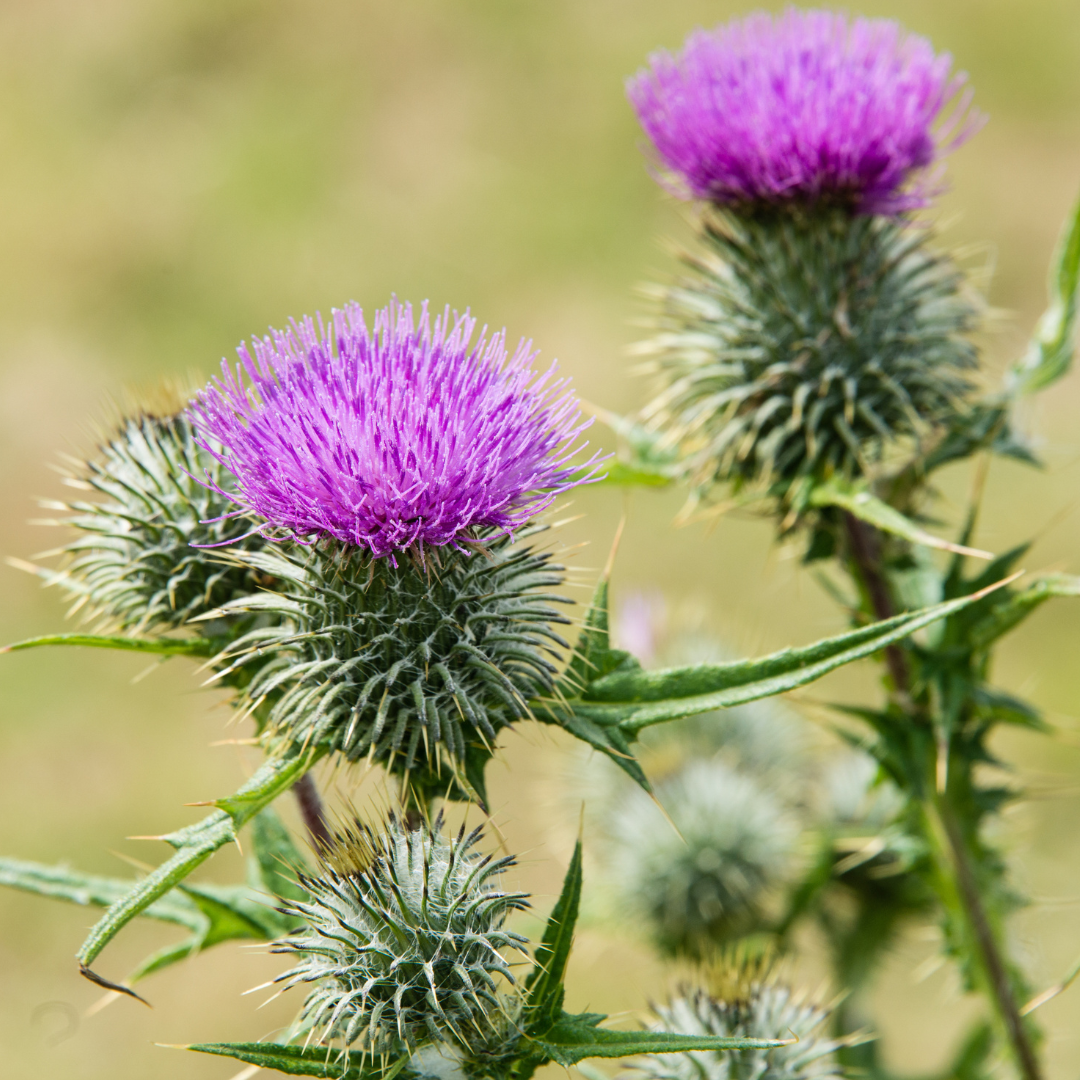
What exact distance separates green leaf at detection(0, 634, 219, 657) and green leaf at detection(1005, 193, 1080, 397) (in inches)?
91.2

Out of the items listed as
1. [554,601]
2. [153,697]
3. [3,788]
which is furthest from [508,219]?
[554,601]

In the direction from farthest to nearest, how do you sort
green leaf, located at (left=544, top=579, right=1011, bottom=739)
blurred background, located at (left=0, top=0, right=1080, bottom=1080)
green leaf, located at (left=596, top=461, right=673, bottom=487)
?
blurred background, located at (left=0, top=0, right=1080, bottom=1080)
green leaf, located at (left=596, top=461, right=673, bottom=487)
green leaf, located at (left=544, top=579, right=1011, bottom=739)

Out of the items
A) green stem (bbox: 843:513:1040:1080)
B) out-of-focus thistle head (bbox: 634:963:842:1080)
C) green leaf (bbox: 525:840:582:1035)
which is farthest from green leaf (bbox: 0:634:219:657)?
green stem (bbox: 843:513:1040:1080)

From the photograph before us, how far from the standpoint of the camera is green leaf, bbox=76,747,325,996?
6.08ft

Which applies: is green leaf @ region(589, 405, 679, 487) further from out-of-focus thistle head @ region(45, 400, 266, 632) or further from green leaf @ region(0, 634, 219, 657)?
green leaf @ region(0, 634, 219, 657)

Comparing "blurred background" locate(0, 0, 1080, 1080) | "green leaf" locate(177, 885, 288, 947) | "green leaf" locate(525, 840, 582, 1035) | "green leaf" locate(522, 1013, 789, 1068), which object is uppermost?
"blurred background" locate(0, 0, 1080, 1080)

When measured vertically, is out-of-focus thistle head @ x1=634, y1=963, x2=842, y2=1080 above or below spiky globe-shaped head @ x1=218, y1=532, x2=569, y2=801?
below

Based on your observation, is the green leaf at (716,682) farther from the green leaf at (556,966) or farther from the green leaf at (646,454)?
the green leaf at (646,454)

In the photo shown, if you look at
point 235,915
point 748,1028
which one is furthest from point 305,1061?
point 748,1028

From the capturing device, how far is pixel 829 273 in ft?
11.7

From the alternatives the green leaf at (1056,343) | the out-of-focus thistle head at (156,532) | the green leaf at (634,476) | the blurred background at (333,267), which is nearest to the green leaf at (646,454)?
the green leaf at (634,476)

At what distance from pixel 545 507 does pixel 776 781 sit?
2321mm

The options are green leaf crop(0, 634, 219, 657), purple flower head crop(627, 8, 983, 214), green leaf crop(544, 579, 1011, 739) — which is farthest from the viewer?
purple flower head crop(627, 8, 983, 214)

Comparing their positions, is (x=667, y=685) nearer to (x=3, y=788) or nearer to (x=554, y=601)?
(x=554, y=601)
